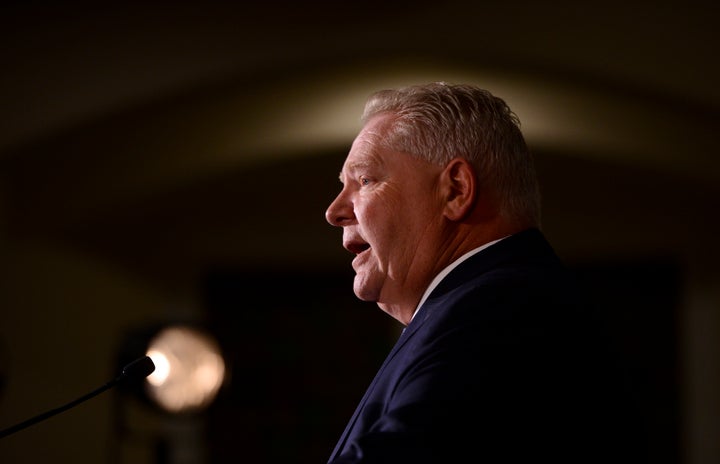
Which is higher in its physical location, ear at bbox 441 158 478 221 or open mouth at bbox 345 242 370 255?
ear at bbox 441 158 478 221

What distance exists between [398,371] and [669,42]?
3707 millimetres

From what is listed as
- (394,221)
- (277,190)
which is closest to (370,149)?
(394,221)

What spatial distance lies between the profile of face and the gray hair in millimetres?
29

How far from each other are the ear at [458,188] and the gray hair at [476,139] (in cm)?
2

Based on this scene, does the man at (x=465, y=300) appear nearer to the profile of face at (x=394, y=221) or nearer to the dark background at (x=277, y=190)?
the profile of face at (x=394, y=221)

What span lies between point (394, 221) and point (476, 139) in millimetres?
183

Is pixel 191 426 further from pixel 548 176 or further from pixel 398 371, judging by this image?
pixel 398 371

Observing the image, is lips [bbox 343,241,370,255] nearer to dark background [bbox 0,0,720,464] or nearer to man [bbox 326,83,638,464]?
man [bbox 326,83,638,464]

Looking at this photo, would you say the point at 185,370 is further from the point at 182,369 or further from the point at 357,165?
the point at 357,165

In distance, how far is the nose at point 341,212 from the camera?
180cm

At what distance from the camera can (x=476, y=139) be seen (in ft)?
5.55

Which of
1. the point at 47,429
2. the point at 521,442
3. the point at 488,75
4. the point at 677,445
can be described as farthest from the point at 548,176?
the point at 521,442

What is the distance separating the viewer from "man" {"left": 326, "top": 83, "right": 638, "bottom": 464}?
1224 mm

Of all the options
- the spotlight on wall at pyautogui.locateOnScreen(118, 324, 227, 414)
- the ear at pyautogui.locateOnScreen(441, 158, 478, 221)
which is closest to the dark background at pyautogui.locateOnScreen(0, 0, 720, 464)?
the spotlight on wall at pyautogui.locateOnScreen(118, 324, 227, 414)
